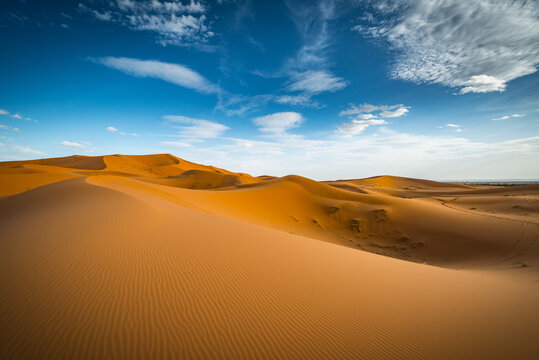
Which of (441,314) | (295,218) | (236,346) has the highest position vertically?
(236,346)

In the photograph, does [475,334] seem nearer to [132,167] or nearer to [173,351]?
[173,351]

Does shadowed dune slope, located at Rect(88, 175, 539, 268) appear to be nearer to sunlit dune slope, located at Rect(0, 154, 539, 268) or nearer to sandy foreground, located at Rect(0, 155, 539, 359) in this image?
sunlit dune slope, located at Rect(0, 154, 539, 268)

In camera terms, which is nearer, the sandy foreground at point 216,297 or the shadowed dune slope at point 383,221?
the sandy foreground at point 216,297

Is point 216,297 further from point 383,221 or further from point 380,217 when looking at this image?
point 380,217

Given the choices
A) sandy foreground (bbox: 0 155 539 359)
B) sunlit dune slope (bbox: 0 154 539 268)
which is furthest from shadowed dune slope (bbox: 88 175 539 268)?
sandy foreground (bbox: 0 155 539 359)

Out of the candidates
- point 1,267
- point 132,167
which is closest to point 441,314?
point 1,267

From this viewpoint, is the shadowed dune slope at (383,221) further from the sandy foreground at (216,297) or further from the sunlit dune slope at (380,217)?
the sandy foreground at (216,297)

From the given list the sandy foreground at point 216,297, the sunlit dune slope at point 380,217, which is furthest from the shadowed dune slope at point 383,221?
the sandy foreground at point 216,297

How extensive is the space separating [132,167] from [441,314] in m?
60.9

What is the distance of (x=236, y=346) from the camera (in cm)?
224

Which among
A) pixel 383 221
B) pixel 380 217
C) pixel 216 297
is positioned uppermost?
pixel 216 297

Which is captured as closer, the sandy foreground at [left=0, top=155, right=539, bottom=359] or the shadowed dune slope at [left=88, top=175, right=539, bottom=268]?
the sandy foreground at [left=0, top=155, right=539, bottom=359]

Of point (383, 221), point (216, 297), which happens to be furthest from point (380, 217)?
point (216, 297)

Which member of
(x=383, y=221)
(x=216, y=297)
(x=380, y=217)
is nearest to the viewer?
(x=216, y=297)
